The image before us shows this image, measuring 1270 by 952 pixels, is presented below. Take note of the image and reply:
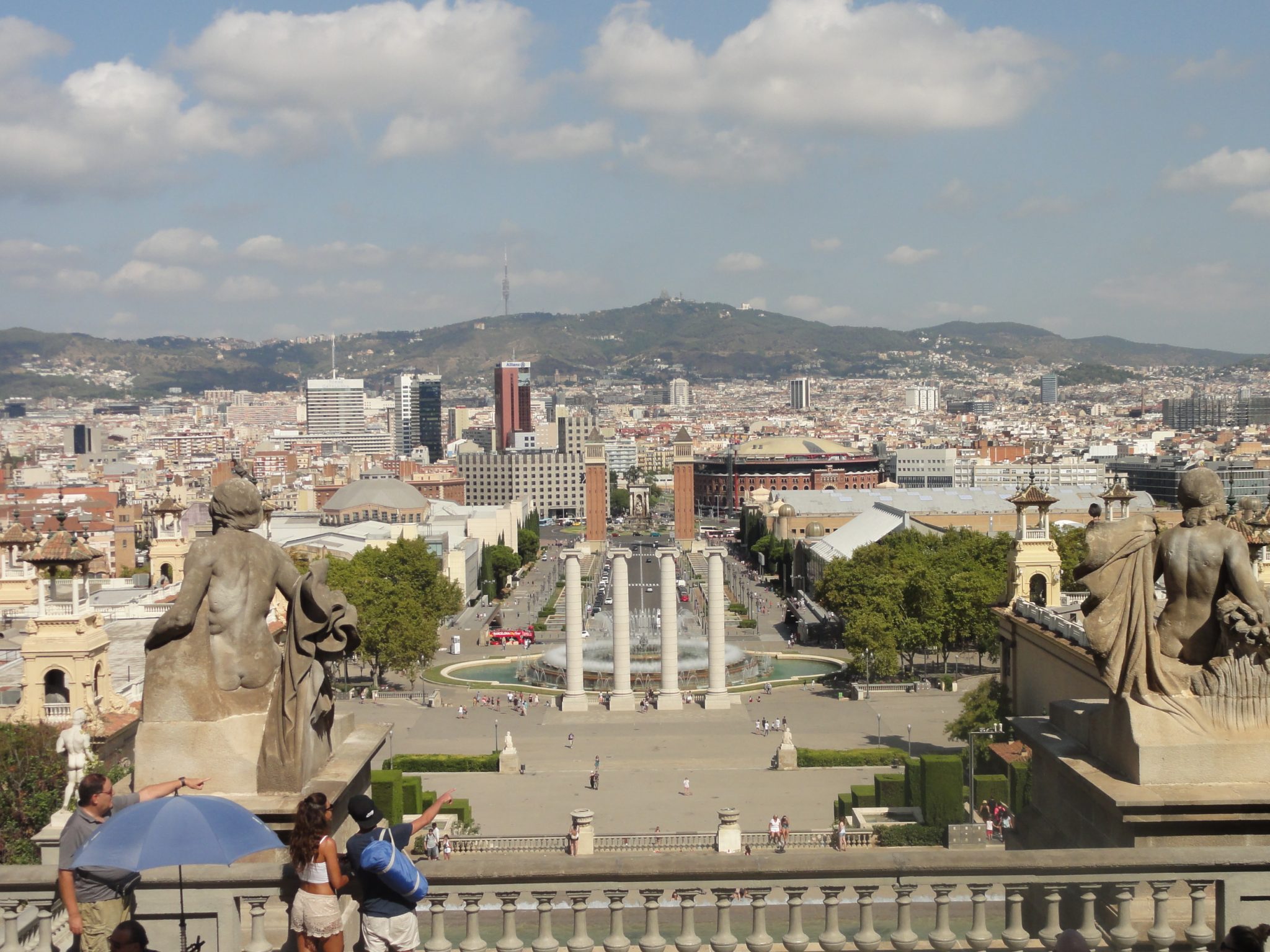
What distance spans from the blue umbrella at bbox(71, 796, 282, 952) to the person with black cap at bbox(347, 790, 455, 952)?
460mm

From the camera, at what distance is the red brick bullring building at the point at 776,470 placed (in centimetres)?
16425

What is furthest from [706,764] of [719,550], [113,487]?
[113,487]

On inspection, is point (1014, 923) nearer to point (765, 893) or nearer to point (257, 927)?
point (765, 893)

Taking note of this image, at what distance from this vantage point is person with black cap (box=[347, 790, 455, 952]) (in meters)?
6.20

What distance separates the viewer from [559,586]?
8981 cm

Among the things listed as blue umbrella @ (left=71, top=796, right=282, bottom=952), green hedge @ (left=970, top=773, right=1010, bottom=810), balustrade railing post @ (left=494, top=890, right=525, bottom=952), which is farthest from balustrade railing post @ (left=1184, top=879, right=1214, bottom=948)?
green hedge @ (left=970, top=773, right=1010, bottom=810)

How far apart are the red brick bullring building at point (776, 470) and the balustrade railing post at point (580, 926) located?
154 m

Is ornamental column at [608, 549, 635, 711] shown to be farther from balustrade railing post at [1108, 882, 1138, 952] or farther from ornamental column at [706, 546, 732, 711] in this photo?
balustrade railing post at [1108, 882, 1138, 952]

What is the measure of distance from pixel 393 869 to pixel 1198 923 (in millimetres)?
3699

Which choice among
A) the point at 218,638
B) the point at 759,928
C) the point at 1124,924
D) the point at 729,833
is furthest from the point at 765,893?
the point at 729,833

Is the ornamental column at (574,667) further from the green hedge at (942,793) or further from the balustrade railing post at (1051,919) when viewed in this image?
the balustrade railing post at (1051,919)

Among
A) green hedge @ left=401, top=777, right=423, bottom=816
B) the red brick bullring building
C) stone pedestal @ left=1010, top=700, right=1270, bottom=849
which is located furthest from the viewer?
the red brick bullring building

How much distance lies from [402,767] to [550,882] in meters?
31.6

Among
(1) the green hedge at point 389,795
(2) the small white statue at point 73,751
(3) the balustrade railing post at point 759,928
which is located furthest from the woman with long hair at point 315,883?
(1) the green hedge at point 389,795
